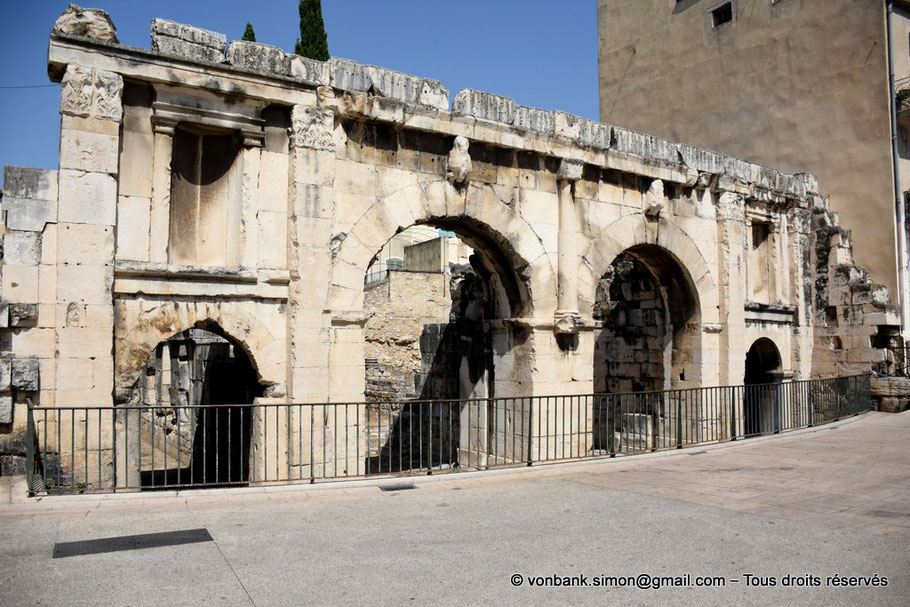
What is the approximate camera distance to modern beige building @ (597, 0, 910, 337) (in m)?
16.8

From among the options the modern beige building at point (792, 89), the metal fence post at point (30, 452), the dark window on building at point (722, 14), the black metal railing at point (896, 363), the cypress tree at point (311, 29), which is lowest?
the metal fence post at point (30, 452)

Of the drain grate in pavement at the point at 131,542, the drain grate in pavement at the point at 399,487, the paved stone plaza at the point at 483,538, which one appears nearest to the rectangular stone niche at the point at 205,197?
the paved stone plaza at the point at 483,538

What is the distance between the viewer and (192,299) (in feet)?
27.3

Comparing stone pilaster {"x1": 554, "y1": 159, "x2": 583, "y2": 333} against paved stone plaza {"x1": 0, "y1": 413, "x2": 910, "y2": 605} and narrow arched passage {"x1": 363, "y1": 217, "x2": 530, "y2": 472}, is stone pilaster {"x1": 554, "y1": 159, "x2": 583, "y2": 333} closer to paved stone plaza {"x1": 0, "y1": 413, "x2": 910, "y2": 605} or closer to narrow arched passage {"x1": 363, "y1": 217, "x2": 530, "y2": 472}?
narrow arched passage {"x1": 363, "y1": 217, "x2": 530, "y2": 472}

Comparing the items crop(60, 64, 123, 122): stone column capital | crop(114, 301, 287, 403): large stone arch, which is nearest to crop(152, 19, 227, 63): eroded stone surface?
crop(60, 64, 123, 122): stone column capital

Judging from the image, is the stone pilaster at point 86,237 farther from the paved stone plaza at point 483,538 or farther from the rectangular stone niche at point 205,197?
the paved stone plaza at point 483,538

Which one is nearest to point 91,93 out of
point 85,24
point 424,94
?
point 85,24

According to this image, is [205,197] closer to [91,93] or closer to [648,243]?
[91,93]

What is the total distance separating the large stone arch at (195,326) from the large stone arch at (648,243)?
5.01m

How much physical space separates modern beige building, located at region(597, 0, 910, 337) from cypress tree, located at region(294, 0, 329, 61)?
9.90m

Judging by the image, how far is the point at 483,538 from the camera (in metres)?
5.76

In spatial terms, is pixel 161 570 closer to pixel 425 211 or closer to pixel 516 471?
pixel 516 471

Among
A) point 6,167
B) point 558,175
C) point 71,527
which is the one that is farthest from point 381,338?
point 71,527

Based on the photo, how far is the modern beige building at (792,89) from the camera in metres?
16.8
